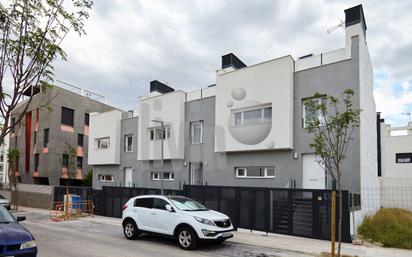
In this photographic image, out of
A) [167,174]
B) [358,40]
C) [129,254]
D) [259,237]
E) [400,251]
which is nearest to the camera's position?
[129,254]

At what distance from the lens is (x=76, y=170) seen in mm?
36875

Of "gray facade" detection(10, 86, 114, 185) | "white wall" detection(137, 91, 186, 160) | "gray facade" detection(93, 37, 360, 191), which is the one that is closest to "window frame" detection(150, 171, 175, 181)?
"gray facade" detection(93, 37, 360, 191)

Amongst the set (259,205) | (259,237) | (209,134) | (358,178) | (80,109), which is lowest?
(259,237)

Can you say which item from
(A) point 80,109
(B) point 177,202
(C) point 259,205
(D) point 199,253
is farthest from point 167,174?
(A) point 80,109

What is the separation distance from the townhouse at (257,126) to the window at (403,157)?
19171 mm

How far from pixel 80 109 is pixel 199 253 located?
30874 millimetres

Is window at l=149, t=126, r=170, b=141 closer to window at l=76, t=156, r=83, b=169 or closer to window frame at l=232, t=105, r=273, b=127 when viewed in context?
window frame at l=232, t=105, r=273, b=127

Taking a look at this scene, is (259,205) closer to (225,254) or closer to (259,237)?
(259,237)

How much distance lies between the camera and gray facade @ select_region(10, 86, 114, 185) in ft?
113

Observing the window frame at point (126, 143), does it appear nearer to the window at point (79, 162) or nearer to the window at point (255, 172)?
the window at point (255, 172)

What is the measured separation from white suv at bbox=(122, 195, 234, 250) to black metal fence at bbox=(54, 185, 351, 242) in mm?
3511

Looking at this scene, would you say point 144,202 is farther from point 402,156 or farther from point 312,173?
point 402,156

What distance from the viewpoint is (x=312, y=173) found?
16734 mm

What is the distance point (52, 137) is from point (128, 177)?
41.2 ft
